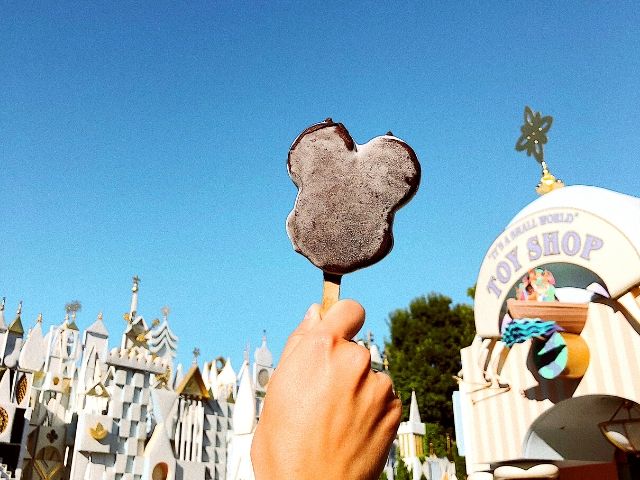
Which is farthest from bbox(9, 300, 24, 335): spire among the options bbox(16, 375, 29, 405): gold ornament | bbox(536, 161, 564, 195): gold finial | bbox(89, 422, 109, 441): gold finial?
bbox(536, 161, 564, 195): gold finial

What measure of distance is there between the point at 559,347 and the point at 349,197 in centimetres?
765

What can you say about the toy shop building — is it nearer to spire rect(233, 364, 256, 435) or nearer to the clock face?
spire rect(233, 364, 256, 435)

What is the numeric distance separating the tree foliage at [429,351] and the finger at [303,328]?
2617 cm

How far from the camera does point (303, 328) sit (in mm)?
2561

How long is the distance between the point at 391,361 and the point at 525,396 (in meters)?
21.3

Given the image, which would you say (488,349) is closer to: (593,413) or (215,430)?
(593,413)

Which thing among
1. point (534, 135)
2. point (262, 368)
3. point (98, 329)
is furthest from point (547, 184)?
point (98, 329)

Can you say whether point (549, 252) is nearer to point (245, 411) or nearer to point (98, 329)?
point (245, 411)

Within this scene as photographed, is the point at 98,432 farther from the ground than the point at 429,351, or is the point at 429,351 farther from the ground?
the point at 429,351

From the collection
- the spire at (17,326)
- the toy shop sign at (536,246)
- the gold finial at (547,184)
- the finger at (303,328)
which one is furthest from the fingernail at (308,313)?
the spire at (17,326)

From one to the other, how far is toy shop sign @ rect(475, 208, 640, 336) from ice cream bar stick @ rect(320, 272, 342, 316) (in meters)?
7.48

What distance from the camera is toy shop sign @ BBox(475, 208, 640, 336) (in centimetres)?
892

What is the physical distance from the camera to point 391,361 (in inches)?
1222

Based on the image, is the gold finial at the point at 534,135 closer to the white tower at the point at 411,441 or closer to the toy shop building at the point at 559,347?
the toy shop building at the point at 559,347
